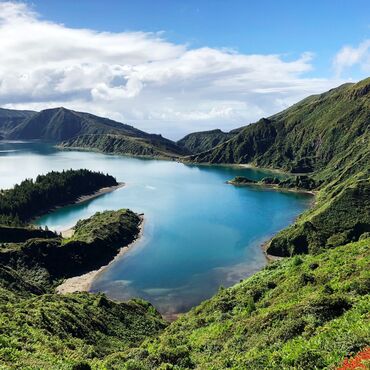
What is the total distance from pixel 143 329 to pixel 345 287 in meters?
41.4

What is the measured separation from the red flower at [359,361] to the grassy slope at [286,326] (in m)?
1.33

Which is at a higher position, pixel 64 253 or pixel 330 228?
pixel 330 228

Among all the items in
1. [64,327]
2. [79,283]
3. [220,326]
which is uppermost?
[220,326]

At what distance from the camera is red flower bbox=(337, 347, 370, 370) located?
20.3m

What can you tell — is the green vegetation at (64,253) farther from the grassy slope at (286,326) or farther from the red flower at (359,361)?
the red flower at (359,361)

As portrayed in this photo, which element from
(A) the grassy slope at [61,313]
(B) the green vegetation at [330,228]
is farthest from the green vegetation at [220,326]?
Answer: (B) the green vegetation at [330,228]

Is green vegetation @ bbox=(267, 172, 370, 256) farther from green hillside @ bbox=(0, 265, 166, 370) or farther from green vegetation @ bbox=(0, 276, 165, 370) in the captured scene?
green vegetation @ bbox=(0, 276, 165, 370)

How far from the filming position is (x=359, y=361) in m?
21.0

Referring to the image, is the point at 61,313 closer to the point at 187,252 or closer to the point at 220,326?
the point at 220,326

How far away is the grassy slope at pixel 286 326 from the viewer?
26.8 meters

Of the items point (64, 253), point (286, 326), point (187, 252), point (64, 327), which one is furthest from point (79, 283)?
point (286, 326)

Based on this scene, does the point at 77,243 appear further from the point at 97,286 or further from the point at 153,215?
the point at 153,215

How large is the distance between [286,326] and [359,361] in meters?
12.4

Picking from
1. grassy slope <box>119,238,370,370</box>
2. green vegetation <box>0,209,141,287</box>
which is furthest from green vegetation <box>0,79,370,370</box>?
green vegetation <box>0,209,141,287</box>
